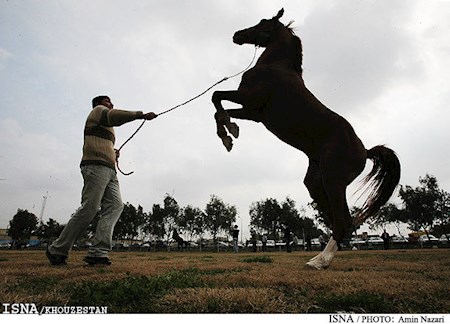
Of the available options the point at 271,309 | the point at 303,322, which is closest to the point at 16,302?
the point at 271,309

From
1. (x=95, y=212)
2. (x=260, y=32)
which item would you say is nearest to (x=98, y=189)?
(x=95, y=212)

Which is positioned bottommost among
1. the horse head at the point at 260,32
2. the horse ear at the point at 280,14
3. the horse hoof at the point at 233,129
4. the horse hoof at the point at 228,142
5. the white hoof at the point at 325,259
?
the white hoof at the point at 325,259

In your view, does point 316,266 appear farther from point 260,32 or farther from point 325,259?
point 260,32

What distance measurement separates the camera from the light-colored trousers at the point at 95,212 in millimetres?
4406

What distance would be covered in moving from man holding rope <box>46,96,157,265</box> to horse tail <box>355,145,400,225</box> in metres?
3.62

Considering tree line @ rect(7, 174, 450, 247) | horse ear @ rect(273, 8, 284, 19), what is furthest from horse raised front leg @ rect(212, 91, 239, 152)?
tree line @ rect(7, 174, 450, 247)

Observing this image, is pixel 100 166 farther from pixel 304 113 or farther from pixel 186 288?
pixel 304 113

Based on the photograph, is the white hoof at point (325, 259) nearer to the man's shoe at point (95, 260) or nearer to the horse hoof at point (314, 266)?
the horse hoof at point (314, 266)

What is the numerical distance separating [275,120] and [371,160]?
1987 mm

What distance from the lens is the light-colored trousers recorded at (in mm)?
4406

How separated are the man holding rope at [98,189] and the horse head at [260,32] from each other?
6.87ft

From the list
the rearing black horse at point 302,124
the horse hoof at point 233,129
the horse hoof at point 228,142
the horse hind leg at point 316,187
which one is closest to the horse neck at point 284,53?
the rearing black horse at point 302,124

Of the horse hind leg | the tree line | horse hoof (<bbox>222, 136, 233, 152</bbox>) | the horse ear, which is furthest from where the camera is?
the tree line

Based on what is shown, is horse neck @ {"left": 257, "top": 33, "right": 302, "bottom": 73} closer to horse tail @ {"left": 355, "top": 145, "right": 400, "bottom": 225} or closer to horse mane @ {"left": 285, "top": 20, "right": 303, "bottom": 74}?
horse mane @ {"left": 285, "top": 20, "right": 303, "bottom": 74}
